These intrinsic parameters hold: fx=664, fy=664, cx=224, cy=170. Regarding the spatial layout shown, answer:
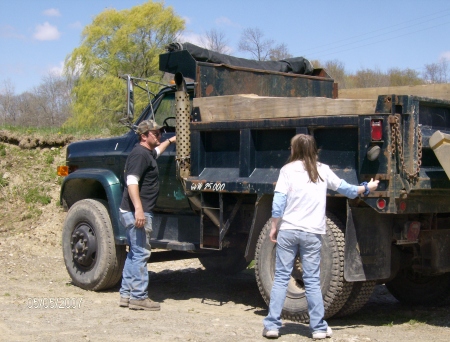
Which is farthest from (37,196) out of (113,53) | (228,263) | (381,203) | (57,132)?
(113,53)

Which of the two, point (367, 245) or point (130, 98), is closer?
point (367, 245)

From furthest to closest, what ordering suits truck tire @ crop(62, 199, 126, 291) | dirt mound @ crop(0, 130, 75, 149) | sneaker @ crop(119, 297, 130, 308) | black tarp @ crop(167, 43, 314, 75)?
dirt mound @ crop(0, 130, 75, 149) → truck tire @ crop(62, 199, 126, 291) → black tarp @ crop(167, 43, 314, 75) → sneaker @ crop(119, 297, 130, 308)

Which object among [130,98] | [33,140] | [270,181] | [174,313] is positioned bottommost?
[174,313]

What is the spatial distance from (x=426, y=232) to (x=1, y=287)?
5001 millimetres

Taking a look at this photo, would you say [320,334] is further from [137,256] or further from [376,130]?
[137,256]

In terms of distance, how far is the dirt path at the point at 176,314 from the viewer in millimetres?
5305

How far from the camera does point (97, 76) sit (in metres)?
36.8

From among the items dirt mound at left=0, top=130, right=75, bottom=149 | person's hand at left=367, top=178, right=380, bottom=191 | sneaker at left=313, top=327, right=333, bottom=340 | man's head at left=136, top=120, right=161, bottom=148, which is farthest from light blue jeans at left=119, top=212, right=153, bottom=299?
dirt mound at left=0, top=130, right=75, bottom=149

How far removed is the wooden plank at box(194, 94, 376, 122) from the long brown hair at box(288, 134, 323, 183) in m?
0.45

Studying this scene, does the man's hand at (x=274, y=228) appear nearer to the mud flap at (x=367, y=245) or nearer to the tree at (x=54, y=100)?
the mud flap at (x=367, y=245)

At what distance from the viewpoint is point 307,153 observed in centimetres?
510

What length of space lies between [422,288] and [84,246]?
147 inches

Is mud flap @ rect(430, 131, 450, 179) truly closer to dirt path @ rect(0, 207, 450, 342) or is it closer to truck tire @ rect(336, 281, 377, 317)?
truck tire @ rect(336, 281, 377, 317)

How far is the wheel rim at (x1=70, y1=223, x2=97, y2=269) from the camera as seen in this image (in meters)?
7.56
